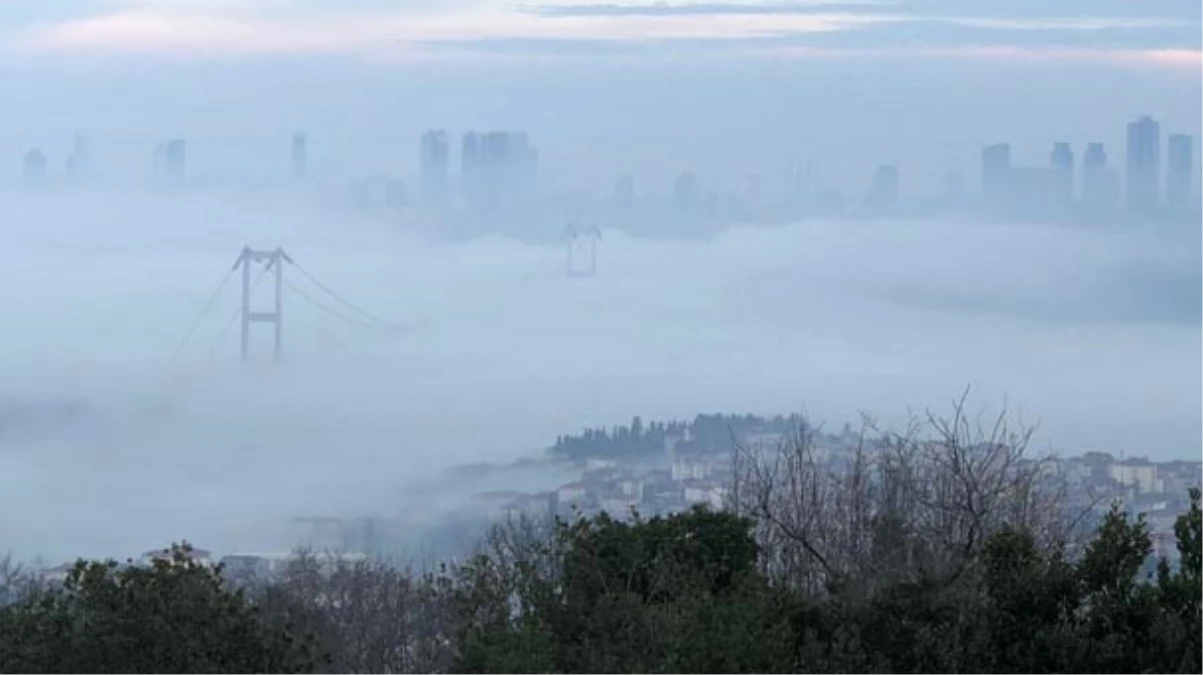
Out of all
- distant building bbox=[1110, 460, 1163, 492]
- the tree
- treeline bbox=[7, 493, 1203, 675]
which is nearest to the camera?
treeline bbox=[7, 493, 1203, 675]

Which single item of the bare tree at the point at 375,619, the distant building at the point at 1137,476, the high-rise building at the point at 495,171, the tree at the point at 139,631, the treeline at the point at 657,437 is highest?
the high-rise building at the point at 495,171

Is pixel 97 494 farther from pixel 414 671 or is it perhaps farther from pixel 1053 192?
pixel 414 671

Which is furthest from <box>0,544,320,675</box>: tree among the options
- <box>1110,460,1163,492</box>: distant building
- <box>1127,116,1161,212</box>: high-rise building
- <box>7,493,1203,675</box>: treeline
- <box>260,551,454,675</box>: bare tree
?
<box>1127,116,1161,212</box>: high-rise building

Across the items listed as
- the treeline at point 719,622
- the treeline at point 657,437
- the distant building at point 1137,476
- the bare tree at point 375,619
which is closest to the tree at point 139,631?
the treeline at point 719,622

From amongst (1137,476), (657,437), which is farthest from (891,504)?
(657,437)

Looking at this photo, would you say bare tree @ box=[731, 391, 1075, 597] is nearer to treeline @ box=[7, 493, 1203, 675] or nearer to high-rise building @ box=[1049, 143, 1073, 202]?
treeline @ box=[7, 493, 1203, 675]

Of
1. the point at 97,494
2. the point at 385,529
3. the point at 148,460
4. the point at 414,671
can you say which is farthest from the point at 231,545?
the point at 414,671

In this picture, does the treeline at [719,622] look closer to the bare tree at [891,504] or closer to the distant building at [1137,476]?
the bare tree at [891,504]

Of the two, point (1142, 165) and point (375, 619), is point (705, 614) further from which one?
point (1142, 165)
